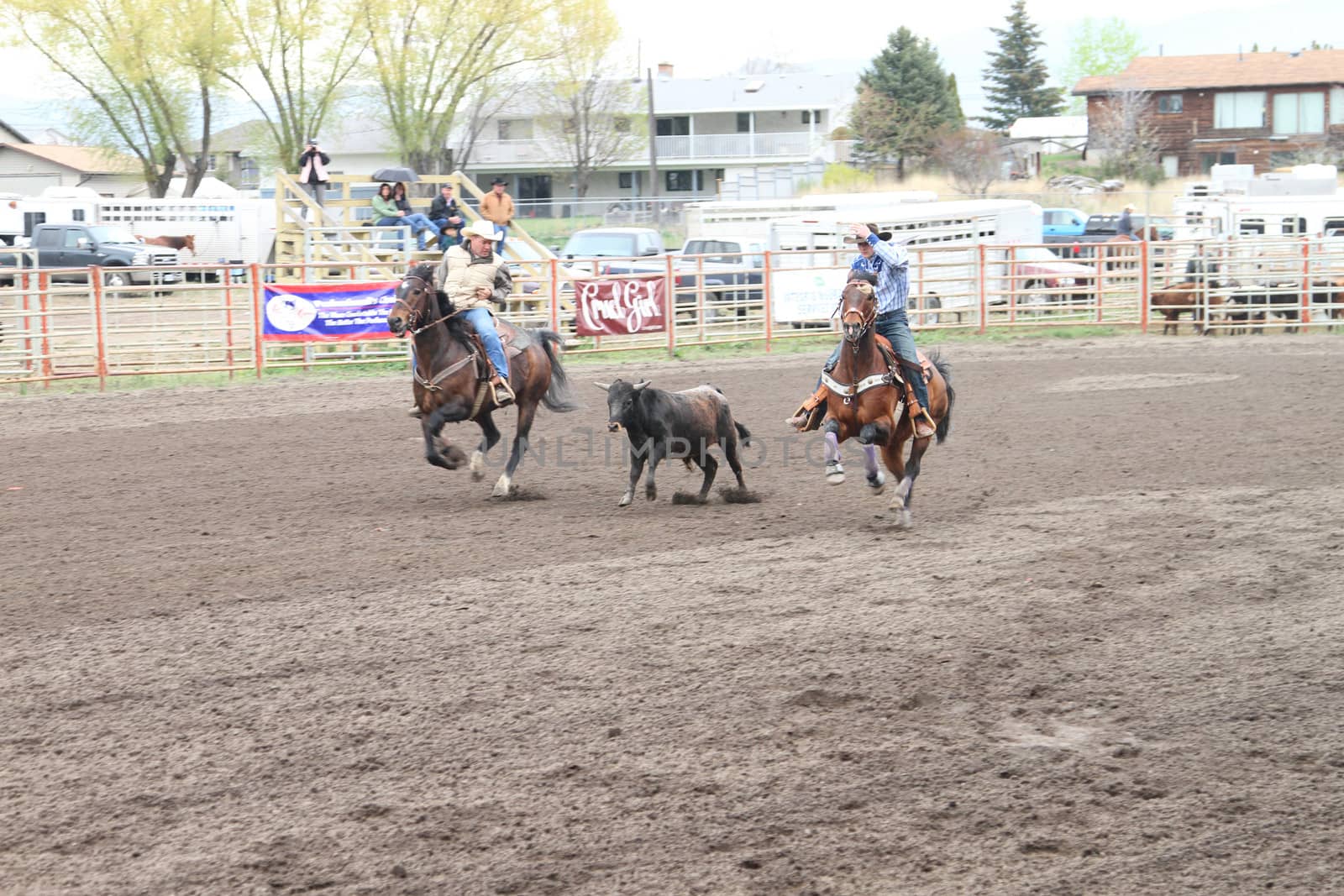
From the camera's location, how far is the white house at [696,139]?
6262cm

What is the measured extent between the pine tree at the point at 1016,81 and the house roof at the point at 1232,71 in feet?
38.1

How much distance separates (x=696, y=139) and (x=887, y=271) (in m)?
55.4

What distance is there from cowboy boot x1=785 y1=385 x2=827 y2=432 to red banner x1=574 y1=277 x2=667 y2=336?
11.3 m

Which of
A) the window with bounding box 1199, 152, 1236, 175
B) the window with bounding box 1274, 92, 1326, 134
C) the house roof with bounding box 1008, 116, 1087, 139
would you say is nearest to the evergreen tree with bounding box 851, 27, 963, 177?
the window with bounding box 1199, 152, 1236, 175

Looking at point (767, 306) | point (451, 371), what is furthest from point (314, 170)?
point (451, 371)

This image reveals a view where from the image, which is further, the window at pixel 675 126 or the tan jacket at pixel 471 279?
the window at pixel 675 126

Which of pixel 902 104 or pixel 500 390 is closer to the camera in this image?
pixel 500 390

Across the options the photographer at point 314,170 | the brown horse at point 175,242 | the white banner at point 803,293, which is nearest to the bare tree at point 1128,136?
the brown horse at point 175,242

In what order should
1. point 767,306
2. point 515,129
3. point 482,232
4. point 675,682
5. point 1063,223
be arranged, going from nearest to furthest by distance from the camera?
point 675,682, point 482,232, point 767,306, point 1063,223, point 515,129

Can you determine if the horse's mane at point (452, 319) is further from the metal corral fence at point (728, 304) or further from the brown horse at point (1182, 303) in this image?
the brown horse at point (1182, 303)

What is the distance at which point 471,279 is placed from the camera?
10648mm

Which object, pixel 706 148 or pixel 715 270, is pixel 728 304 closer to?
pixel 715 270

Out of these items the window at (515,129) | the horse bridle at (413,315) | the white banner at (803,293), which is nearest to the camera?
the horse bridle at (413,315)

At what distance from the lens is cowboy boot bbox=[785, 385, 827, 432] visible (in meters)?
9.19
